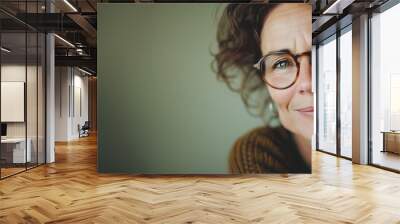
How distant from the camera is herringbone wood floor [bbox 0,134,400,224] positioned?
3.88 metres

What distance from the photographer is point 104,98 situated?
636 cm

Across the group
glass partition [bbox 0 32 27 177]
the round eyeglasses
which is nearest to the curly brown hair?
the round eyeglasses

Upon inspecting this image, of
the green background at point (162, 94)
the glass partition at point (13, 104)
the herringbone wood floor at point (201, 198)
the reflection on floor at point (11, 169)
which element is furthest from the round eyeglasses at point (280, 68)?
the reflection on floor at point (11, 169)

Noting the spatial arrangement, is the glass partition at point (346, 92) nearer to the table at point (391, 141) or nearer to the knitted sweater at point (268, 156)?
the table at point (391, 141)

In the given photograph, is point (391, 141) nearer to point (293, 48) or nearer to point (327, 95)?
point (327, 95)

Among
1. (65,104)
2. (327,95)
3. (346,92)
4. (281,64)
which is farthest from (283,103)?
(65,104)

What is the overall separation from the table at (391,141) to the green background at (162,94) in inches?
144

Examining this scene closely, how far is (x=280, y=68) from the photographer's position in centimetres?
627

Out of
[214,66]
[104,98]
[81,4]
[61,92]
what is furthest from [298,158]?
[61,92]

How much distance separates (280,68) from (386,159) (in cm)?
349

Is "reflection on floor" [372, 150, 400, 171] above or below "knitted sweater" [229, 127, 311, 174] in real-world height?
below

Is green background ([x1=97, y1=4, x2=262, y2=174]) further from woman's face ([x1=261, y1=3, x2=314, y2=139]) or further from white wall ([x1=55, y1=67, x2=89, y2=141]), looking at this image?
white wall ([x1=55, y1=67, x2=89, y2=141])

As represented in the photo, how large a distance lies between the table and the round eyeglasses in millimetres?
2945

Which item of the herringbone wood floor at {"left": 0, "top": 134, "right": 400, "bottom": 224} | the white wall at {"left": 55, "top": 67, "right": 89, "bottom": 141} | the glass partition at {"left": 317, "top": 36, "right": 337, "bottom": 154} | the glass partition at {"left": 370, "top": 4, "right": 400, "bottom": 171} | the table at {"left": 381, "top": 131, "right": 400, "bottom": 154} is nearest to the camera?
the herringbone wood floor at {"left": 0, "top": 134, "right": 400, "bottom": 224}
